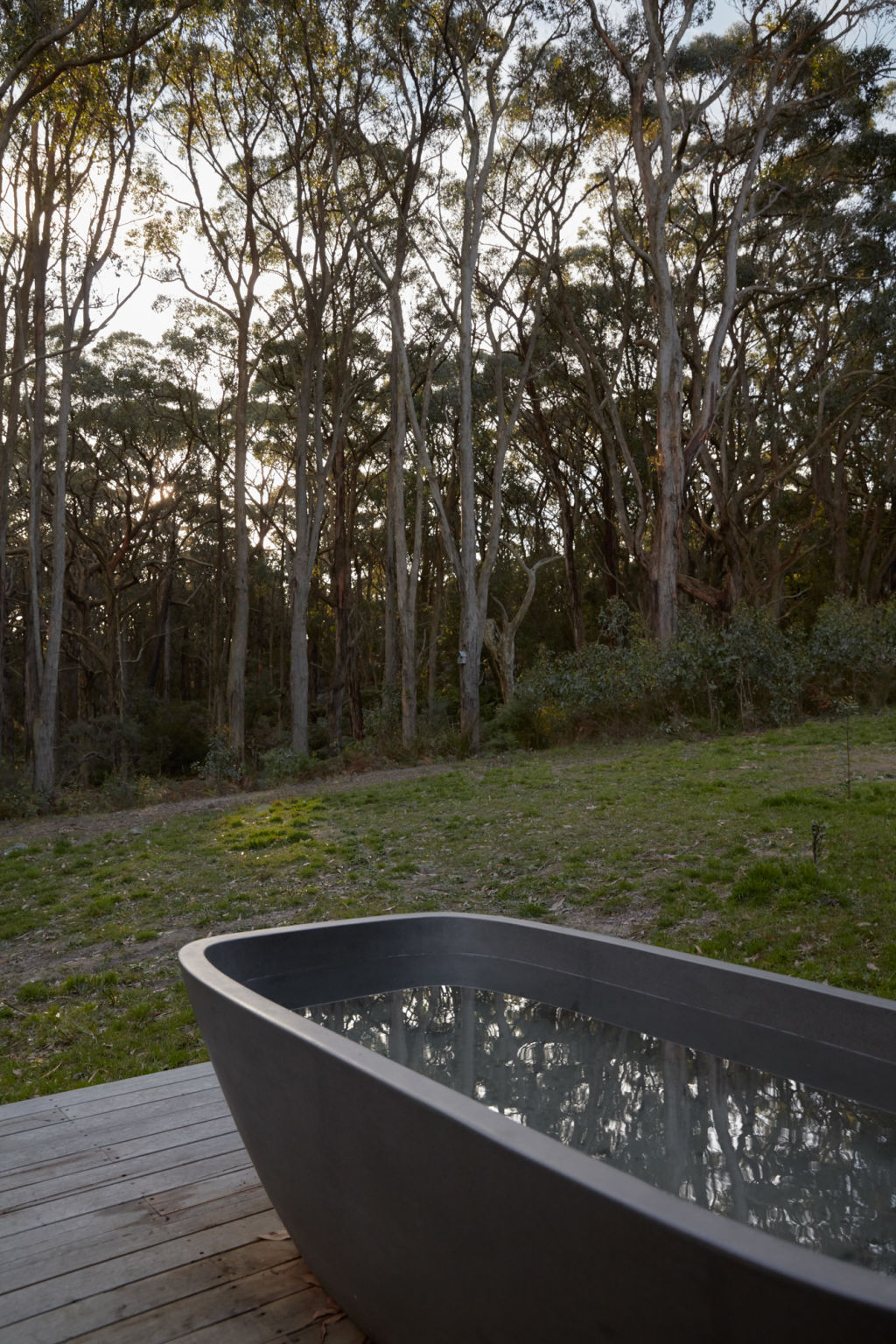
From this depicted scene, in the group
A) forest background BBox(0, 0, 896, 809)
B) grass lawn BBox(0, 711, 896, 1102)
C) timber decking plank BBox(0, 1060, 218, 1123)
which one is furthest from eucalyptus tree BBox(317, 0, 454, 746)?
timber decking plank BBox(0, 1060, 218, 1123)

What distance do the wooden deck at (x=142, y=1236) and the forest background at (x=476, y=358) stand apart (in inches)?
343

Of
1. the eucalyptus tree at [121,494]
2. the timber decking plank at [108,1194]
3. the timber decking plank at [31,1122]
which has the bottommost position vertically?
the timber decking plank at [31,1122]

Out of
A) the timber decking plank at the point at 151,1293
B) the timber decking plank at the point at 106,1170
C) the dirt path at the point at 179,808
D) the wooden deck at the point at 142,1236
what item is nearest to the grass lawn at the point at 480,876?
the dirt path at the point at 179,808

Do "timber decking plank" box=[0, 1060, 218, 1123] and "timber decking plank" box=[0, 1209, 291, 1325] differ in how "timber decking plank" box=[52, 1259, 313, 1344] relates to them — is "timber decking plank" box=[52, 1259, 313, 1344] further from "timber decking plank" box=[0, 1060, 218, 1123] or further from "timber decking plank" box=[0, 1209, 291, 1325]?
"timber decking plank" box=[0, 1060, 218, 1123]

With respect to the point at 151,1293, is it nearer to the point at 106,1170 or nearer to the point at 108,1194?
the point at 108,1194

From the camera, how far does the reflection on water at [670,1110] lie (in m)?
1.44

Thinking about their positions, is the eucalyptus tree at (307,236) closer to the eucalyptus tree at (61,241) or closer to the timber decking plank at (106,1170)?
the eucalyptus tree at (61,241)

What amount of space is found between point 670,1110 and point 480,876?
4968 mm

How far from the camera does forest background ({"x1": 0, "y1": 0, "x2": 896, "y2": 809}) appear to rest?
13.2 m

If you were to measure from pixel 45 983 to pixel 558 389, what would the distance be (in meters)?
18.3

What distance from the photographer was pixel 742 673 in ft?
40.3

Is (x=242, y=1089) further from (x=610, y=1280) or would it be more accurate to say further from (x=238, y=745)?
(x=238, y=745)

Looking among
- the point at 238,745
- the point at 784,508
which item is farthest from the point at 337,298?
the point at 784,508

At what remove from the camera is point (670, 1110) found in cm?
174
